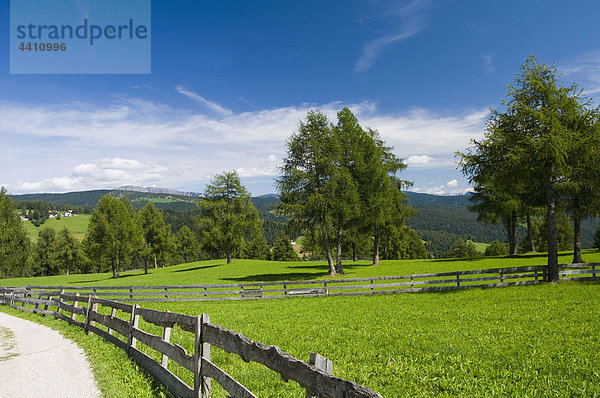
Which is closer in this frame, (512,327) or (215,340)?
(215,340)

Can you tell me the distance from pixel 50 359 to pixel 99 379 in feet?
10.4

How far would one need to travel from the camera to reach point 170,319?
726 cm

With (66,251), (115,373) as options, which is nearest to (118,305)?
(115,373)

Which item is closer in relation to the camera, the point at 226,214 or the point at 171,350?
the point at 171,350

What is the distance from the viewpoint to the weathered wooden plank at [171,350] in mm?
6122

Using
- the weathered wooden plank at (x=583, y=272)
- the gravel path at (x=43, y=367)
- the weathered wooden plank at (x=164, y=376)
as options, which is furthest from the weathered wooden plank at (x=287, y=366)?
the weathered wooden plank at (x=583, y=272)

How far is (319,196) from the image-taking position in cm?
3067

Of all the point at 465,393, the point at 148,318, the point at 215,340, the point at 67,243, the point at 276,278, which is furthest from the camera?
the point at 67,243

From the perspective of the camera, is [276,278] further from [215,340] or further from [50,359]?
[215,340]

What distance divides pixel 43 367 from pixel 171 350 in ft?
15.5

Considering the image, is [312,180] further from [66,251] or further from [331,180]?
[66,251]

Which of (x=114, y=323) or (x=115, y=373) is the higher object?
(x=114, y=323)

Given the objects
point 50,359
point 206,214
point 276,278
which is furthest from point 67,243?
point 50,359

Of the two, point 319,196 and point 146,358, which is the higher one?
point 319,196
